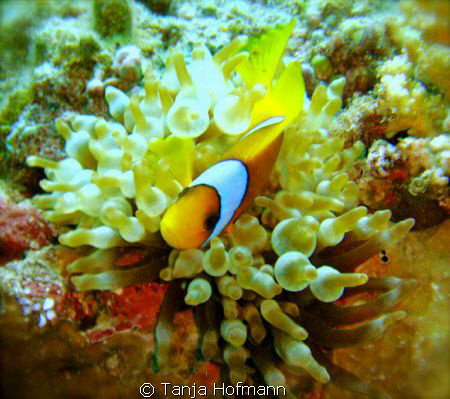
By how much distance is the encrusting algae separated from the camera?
141 cm

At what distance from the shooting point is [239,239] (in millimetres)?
1505

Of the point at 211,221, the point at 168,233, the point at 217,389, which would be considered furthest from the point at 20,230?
the point at 217,389

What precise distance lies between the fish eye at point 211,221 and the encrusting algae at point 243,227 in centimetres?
8

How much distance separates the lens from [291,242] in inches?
55.8

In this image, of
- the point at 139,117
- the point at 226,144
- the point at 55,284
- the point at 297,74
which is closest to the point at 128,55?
the point at 139,117

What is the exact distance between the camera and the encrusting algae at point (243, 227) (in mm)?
1410

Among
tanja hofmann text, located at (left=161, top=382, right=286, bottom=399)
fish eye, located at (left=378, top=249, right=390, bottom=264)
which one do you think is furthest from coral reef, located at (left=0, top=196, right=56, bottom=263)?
fish eye, located at (left=378, top=249, right=390, bottom=264)

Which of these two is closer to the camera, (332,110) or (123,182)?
(123,182)

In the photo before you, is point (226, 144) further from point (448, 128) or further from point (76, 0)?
point (76, 0)

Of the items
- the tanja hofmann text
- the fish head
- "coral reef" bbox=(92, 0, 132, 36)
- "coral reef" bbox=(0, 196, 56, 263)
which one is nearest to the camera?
the fish head

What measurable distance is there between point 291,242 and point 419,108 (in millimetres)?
902

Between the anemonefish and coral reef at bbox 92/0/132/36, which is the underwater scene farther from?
coral reef at bbox 92/0/132/36

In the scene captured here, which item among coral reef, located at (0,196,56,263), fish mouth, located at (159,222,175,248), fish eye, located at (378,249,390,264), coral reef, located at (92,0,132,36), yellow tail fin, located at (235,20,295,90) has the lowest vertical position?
coral reef, located at (0,196,56,263)

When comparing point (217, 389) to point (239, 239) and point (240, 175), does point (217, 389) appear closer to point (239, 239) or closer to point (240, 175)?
point (239, 239)
